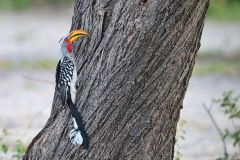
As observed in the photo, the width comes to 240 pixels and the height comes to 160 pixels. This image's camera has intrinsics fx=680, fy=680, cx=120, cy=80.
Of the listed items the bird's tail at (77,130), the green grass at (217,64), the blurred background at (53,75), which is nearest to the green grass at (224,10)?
the blurred background at (53,75)

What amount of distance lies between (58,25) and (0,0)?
5.16ft

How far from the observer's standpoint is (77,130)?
12.2 feet

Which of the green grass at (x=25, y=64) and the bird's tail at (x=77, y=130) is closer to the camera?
the bird's tail at (x=77, y=130)

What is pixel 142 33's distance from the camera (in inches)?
143

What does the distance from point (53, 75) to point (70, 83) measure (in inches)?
235

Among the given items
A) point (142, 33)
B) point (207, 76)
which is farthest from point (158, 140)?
point (207, 76)

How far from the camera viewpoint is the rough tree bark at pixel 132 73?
11.9 ft

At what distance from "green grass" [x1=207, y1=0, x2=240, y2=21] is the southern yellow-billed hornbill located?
8.61 meters

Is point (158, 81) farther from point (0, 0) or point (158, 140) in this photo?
point (0, 0)

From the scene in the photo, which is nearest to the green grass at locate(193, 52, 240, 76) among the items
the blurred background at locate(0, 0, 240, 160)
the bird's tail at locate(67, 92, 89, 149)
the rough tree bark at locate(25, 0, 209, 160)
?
the blurred background at locate(0, 0, 240, 160)

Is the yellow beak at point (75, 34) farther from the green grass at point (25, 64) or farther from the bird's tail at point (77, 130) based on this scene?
the green grass at point (25, 64)

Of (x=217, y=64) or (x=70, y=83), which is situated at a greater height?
(x=217, y=64)

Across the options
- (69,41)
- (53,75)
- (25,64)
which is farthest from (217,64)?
(69,41)

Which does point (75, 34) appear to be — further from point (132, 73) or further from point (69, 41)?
point (132, 73)
